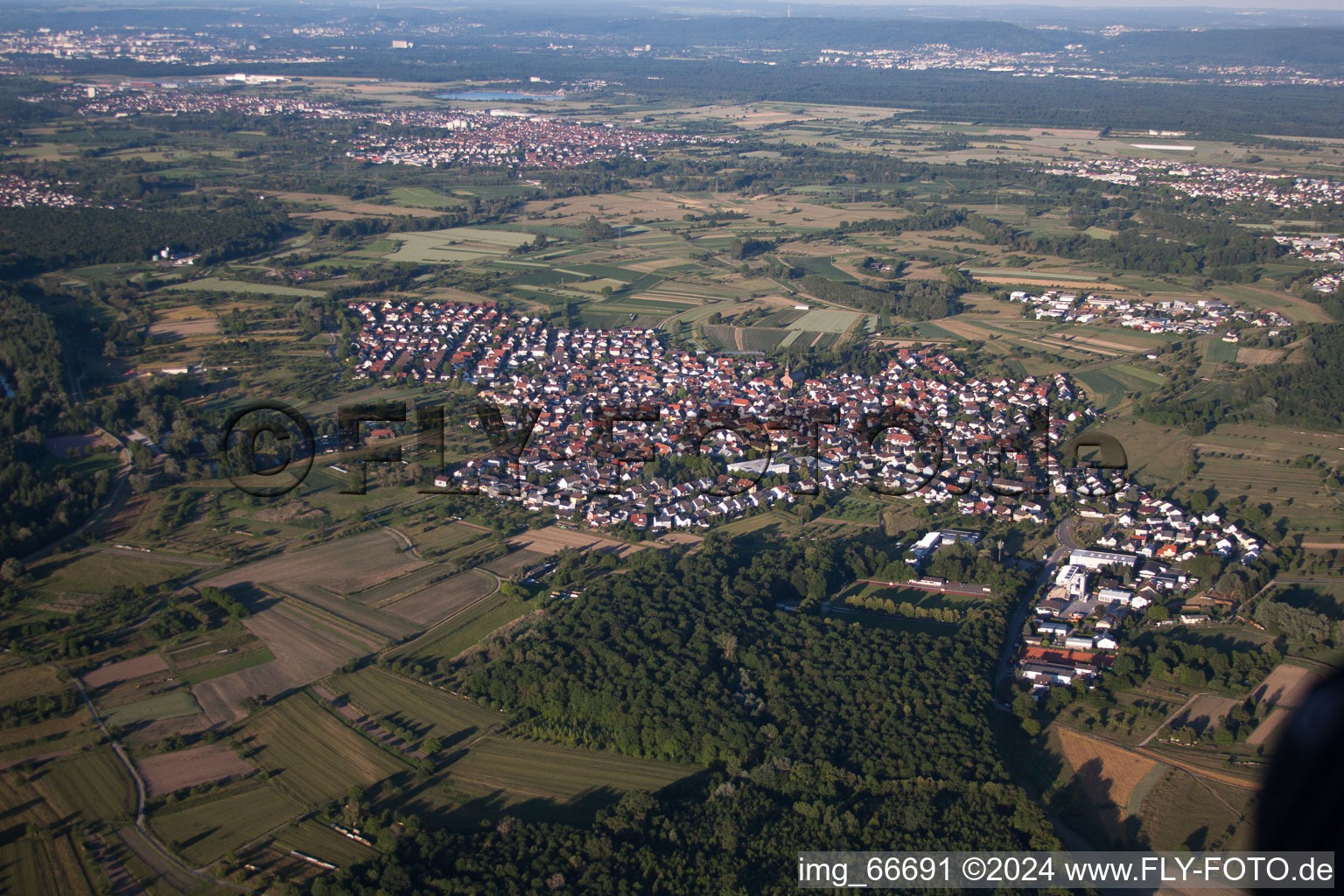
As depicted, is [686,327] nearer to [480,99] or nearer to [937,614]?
[937,614]

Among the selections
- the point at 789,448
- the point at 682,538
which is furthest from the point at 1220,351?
the point at 682,538

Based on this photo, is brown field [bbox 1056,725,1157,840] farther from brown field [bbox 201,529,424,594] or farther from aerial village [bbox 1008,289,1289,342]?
aerial village [bbox 1008,289,1289,342]

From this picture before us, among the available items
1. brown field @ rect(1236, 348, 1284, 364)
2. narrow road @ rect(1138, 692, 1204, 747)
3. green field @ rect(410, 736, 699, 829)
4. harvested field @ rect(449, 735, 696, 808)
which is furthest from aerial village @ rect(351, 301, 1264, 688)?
brown field @ rect(1236, 348, 1284, 364)

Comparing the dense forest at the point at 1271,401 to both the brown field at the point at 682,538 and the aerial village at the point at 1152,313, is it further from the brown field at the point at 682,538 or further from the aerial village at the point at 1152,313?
the brown field at the point at 682,538

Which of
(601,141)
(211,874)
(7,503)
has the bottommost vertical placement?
(211,874)

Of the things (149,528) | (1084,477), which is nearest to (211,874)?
(149,528)

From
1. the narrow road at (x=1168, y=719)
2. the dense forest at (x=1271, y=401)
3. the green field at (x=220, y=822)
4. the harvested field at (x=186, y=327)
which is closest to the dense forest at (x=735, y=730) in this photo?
the green field at (x=220, y=822)
